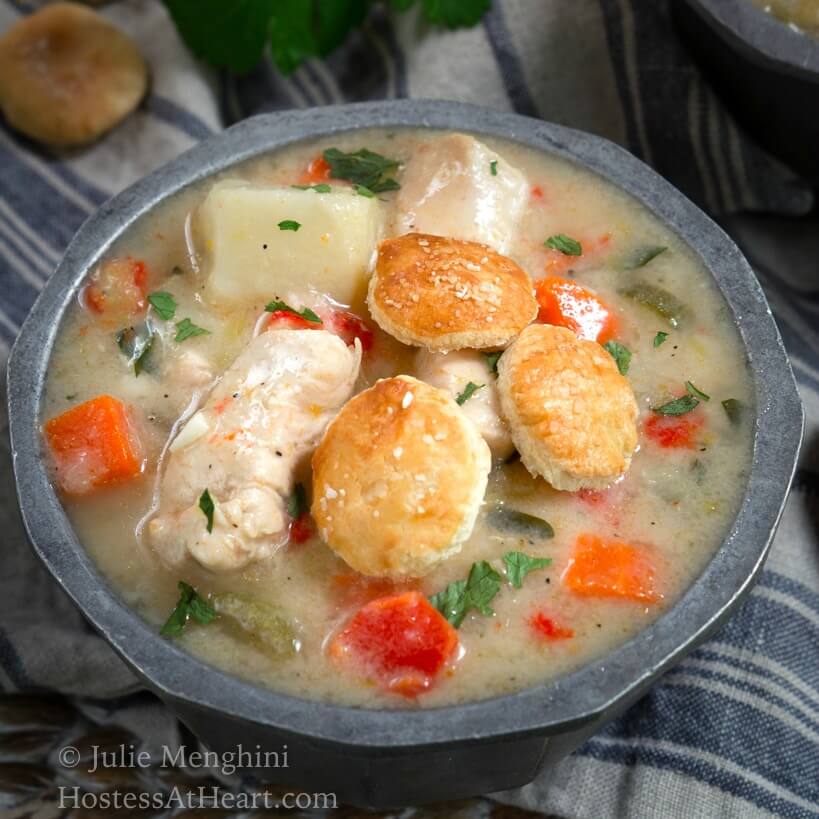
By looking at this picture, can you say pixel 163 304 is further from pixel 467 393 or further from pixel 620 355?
pixel 620 355

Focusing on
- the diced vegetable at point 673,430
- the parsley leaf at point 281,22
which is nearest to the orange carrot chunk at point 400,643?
the diced vegetable at point 673,430

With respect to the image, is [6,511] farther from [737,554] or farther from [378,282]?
[737,554]

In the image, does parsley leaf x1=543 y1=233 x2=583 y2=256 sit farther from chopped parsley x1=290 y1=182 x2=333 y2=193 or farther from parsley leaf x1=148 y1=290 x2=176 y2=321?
parsley leaf x1=148 y1=290 x2=176 y2=321

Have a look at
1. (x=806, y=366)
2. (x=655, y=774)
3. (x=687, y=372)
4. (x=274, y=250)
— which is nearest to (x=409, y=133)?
(x=274, y=250)

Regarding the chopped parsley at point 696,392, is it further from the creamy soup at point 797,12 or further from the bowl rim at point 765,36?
the creamy soup at point 797,12

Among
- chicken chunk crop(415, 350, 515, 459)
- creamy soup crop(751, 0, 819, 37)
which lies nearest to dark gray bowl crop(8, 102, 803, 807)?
chicken chunk crop(415, 350, 515, 459)
